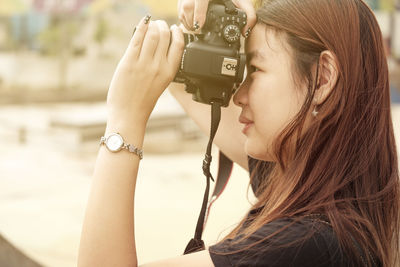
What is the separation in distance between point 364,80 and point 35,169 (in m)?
4.03

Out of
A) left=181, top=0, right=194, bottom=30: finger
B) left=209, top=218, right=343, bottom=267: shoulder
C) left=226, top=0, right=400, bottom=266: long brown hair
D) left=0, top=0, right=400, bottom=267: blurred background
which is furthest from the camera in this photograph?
left=0, top=0, right=400, bottom=267: blurred background

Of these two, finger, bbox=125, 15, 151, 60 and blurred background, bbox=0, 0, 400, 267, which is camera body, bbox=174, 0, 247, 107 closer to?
finger, bbox=125, 15, 151, 60

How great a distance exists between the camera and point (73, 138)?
5301mm

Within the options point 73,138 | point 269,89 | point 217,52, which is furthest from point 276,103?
point 73,138

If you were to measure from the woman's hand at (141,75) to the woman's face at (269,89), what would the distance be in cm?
15

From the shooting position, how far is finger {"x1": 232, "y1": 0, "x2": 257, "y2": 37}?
986 millimetres

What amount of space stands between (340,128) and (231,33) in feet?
0.83

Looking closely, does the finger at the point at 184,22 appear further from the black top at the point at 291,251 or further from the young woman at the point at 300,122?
the black top at the point at 291,251

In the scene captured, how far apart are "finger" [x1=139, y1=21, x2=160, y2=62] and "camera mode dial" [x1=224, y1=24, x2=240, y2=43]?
123mm

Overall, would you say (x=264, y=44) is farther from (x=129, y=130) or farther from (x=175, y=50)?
(x=129, y=130)

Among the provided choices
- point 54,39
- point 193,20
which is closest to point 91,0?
point 54,39

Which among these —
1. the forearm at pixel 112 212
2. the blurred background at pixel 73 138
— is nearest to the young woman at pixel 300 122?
the forearm at pixel 112 212

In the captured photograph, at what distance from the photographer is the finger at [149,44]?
95 cm

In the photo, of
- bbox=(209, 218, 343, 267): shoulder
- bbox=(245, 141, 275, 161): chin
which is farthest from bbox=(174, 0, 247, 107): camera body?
bbox=(209, 218, 343, 267): shoulder
